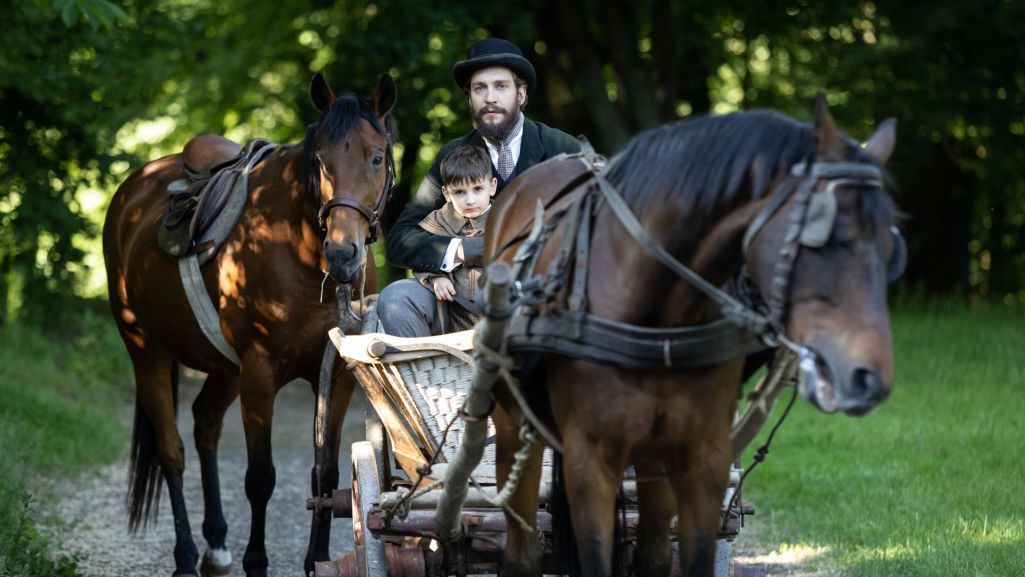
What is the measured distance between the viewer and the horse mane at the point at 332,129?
220 inches

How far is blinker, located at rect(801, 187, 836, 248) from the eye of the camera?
119 inches

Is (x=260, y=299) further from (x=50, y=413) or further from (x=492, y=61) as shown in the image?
(x=50, y=413)

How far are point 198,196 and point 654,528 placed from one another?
128 inches

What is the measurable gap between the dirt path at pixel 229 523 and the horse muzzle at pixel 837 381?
9.73ft

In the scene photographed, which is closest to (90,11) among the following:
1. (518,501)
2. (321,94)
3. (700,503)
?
(321,94)

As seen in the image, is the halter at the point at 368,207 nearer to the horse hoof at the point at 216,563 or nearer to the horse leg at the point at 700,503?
the horse hoof at the point at 216,563

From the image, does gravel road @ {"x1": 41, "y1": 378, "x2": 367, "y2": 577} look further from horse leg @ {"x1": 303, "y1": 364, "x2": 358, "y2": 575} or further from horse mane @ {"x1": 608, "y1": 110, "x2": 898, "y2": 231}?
horse mane @ {"x1": 608, "y1": 110, "x2": 898, "y2": 231}

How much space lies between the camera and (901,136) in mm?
14820

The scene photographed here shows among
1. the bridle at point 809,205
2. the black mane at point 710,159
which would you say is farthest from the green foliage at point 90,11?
the bridle at point 809,205

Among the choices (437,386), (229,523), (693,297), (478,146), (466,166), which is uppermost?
(478,146)

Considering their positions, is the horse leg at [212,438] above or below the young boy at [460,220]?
below

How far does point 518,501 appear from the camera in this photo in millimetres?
4289

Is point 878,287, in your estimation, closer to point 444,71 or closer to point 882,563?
point 882,563

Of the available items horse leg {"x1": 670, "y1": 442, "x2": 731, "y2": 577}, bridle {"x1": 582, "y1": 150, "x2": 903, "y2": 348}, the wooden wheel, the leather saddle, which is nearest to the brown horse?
the leather saddle
